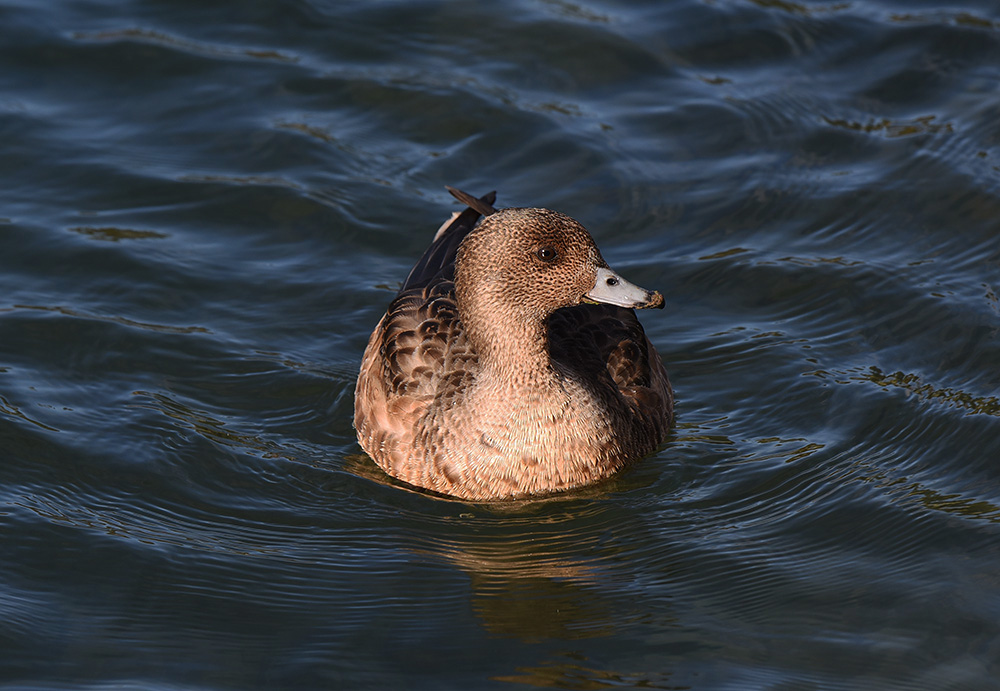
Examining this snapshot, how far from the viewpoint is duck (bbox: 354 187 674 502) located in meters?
7.26

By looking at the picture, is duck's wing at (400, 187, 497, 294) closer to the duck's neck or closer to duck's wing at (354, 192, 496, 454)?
duck's wing at (354, 192, 496, 454)

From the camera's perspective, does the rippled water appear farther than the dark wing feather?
No

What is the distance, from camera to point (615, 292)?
7273 millimetres

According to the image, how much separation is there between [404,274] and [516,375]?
8.73 feet

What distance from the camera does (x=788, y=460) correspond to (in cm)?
785

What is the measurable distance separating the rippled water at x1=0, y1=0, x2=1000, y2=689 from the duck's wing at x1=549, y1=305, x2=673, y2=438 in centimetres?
33

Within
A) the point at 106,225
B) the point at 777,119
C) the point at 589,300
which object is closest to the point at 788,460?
the point at 589,300

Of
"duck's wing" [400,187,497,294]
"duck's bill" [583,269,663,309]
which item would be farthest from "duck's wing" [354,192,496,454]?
"duck's bill" [583,269,663,309]

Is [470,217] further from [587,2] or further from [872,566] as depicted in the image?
[587,2]

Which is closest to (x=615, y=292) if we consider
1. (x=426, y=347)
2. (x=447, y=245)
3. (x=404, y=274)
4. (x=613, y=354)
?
(x=613, y=354)

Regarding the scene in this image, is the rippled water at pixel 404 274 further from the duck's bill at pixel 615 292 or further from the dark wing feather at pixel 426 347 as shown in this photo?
the duck's bill at pixel 615 292

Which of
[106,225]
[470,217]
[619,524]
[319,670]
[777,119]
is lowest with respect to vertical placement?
[319,670]

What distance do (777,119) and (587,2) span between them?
2656 mm

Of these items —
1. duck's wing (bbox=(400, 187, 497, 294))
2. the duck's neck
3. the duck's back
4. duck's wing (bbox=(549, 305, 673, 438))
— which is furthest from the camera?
duck's wing (bbox=(400, 187, 497, 294))
